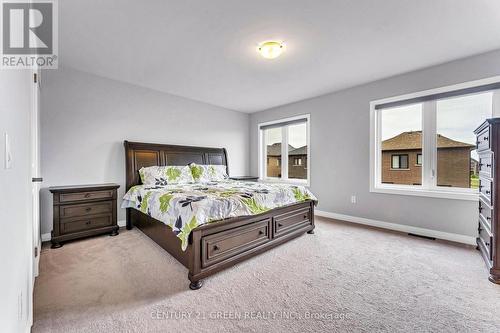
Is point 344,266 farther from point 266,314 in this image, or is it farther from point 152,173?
point 152,173

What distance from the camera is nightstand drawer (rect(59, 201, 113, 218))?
287 centimetres

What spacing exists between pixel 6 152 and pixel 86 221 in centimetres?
269

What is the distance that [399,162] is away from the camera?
362cm

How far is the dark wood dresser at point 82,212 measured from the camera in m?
2.82

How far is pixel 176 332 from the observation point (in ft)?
4.79

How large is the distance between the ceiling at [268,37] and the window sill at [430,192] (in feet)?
5.91

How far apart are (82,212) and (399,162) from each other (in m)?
4.87

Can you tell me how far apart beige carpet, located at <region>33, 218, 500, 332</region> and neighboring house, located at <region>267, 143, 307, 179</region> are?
2391 millimetres

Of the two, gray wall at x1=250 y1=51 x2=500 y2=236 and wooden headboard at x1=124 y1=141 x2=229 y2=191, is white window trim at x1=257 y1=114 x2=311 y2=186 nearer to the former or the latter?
gray wall at x1=250 y1=51 x2=500 y2=236

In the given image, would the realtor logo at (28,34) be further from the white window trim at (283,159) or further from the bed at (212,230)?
the white window trim at (283,159)

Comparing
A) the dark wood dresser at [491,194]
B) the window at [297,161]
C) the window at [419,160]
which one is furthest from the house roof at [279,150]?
the dark wood dresser at [491,194]

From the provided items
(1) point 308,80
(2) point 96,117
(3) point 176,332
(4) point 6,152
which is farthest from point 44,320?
(1) point 308,80

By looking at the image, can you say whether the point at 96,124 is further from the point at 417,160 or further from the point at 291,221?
the point at 417,160

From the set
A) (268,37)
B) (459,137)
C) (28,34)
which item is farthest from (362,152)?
(28,34)
